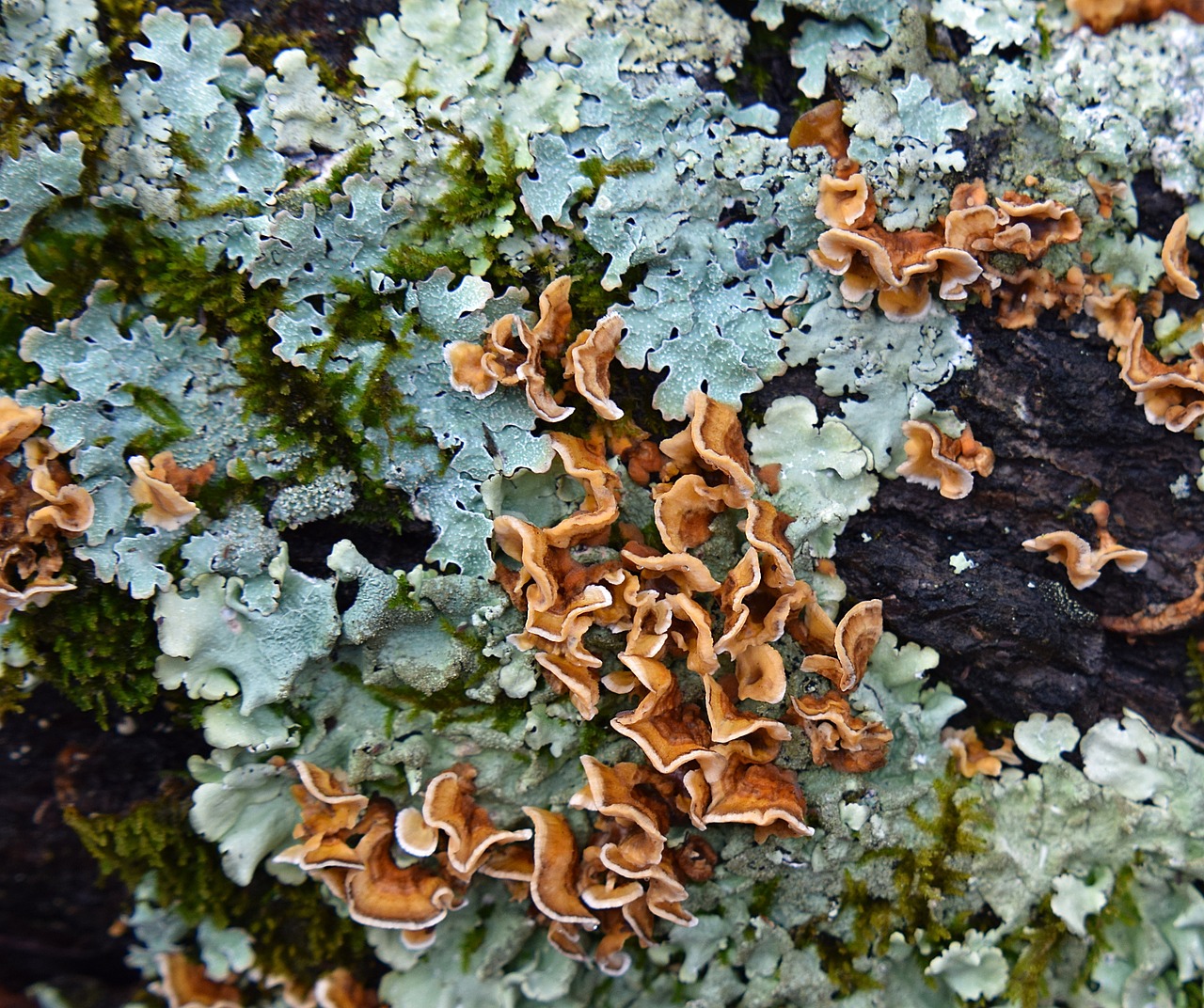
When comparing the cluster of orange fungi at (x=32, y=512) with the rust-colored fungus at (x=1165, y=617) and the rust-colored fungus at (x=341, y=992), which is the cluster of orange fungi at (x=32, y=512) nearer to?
the rust-colored fungus at (x=341, y=992)

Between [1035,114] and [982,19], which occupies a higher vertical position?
[982,19]

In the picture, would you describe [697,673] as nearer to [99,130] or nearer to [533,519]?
[533,519]

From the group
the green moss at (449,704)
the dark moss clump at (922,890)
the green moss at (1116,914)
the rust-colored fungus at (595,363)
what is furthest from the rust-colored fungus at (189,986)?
the green moss at (1116,914)

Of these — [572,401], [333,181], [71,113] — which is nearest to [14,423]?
[71,113]

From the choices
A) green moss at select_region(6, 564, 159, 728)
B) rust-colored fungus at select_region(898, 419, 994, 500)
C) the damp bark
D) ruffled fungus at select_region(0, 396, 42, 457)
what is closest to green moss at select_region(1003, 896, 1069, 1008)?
the damp bark

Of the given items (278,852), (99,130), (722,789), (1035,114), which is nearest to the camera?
(99,130)

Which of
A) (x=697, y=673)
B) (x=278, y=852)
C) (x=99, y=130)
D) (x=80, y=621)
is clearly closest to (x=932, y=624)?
(x=697, y=673)

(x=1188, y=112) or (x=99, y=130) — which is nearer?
(x=99, y=130)

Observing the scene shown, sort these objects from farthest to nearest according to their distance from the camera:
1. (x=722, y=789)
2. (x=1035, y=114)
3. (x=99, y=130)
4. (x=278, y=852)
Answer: (x=278, y=852) → (x=1035, y=114) → (x=722, y=789) → (x=99, y=130)
